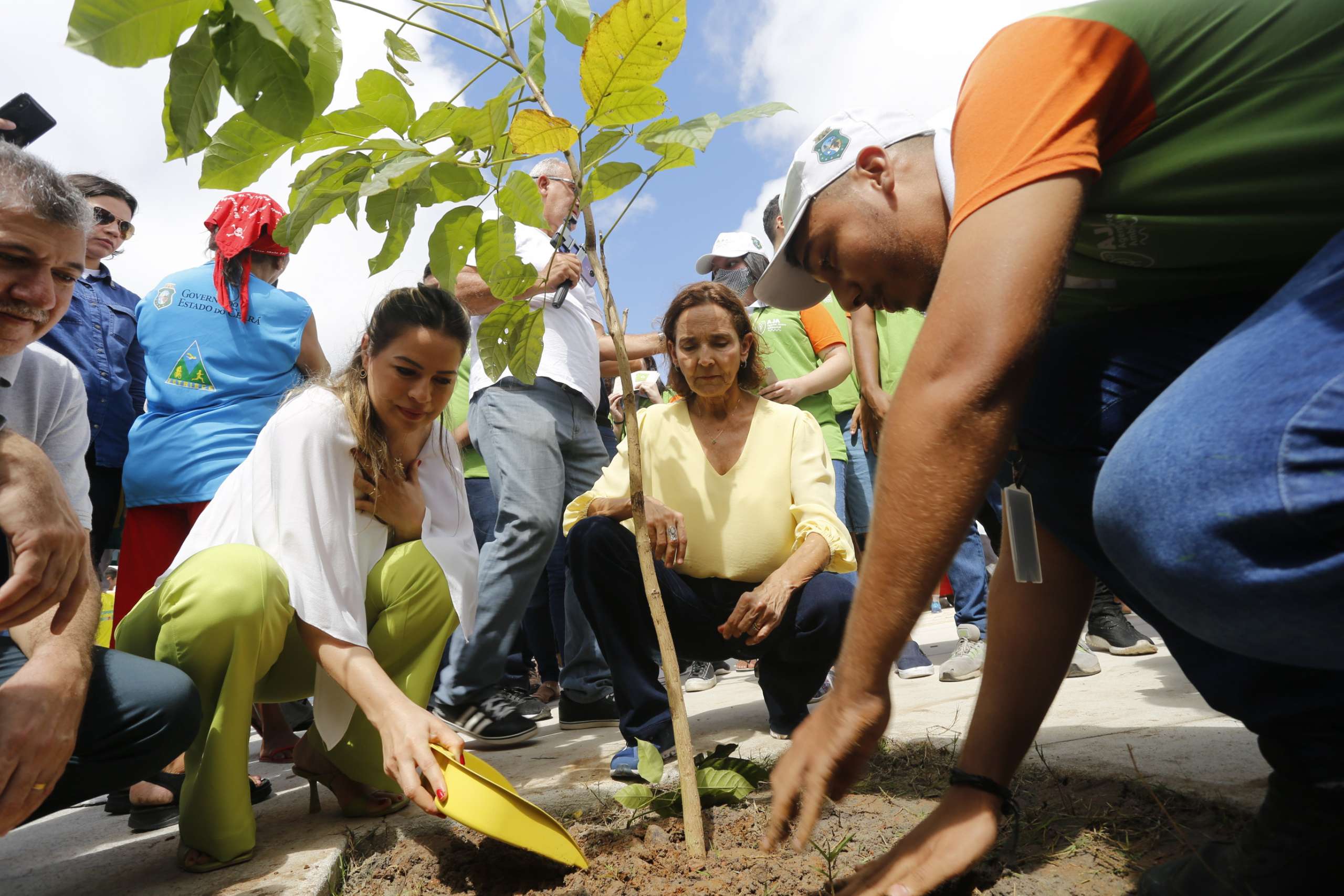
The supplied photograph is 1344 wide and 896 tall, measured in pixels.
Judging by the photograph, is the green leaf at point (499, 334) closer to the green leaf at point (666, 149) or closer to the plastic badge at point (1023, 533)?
the green leaf at point (666, 149)

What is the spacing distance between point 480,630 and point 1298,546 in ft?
8.07

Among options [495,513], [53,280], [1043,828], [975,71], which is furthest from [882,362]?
[53,280]

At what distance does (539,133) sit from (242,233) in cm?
185

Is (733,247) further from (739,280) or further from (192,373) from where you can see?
(192,373)

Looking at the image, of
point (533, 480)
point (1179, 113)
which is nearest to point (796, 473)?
point (533, 480)

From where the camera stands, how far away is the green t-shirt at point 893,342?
3604 mm

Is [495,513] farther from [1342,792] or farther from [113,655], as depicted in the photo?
[1342,792]

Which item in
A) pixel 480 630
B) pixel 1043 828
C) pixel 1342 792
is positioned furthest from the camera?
pixel 480 630

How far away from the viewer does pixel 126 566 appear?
2641 millimetres

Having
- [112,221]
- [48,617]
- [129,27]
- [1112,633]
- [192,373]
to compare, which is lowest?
[1112,633]

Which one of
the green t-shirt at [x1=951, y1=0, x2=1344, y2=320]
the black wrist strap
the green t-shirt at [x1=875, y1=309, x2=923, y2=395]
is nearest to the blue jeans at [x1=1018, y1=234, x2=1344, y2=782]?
the green t-shirt at [x1=951, y1=0, x2=1344, y2=320]

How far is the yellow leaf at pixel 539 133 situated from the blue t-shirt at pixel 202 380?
1.74 metres

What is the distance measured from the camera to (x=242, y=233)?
2.79 m

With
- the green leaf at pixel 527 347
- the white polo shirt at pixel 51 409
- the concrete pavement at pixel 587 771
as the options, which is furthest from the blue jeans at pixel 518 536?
the green leaf at pixel 527 347
